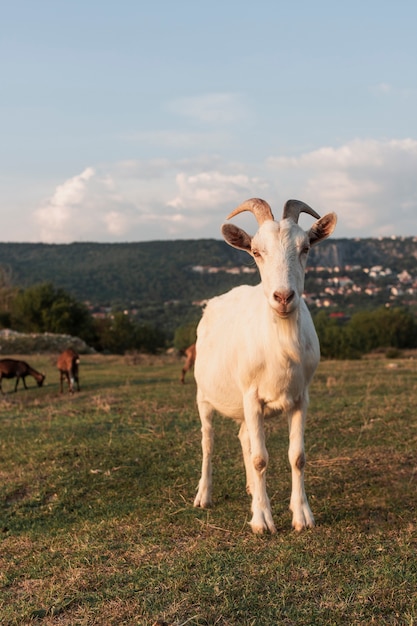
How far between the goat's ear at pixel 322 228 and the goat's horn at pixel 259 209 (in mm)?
389

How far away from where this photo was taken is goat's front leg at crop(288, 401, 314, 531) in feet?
19.2

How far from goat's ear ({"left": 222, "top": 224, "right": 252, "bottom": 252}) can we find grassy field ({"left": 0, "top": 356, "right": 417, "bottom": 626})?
8.50ft

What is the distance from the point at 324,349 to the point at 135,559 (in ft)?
142

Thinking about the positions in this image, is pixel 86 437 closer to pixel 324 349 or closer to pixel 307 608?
pixel 307 608

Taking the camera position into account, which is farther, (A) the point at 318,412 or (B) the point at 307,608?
(A) the point at 318,412

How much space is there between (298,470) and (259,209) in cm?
245

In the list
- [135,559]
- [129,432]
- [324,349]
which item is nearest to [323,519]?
[135,559]

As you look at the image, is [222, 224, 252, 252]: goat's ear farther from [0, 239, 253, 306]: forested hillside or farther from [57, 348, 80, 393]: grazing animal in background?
[0, 239, 253, 306]: forested hillside

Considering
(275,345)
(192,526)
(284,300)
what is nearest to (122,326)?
(192,526)

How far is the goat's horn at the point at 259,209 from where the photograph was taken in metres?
5.83

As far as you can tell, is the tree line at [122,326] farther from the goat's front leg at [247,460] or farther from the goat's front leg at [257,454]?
the goat's front leg at [257,454]

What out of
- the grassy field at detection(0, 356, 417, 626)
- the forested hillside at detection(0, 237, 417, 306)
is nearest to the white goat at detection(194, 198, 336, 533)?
the grassy field at detection(0, 356, 417, 626)

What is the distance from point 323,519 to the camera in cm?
605

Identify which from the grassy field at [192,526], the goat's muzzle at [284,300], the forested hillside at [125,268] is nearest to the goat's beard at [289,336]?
the goat's muzzle at [284,300]
